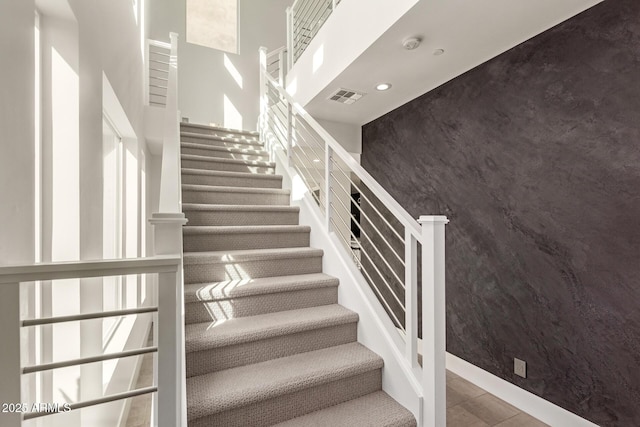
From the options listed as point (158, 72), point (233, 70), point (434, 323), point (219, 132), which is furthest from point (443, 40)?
point (233, 70)

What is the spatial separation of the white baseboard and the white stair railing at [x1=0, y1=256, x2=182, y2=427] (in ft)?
7.72

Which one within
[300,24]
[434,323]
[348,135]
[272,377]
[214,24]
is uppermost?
[214,24]

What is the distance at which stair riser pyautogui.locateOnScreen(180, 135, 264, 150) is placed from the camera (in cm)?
362

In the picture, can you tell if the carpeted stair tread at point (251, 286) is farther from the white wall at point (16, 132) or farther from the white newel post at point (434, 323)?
the white wall at point (16, 132)

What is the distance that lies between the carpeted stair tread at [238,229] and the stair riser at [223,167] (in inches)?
38.0

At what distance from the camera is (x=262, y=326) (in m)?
1.75

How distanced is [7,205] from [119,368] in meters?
1.69

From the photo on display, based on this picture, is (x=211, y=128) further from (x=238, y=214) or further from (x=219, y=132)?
(x=238, y=214)

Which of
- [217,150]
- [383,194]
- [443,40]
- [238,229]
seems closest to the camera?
[383,194]

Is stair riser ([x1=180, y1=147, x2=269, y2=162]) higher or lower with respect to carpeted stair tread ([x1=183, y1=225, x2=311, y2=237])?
higher

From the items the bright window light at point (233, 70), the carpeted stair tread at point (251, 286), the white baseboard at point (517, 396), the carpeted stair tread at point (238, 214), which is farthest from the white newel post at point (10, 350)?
the bright window light at point (233, 70)

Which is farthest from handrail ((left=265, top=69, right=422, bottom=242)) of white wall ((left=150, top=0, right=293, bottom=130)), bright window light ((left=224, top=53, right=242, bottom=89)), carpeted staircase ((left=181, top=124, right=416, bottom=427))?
bright window light ((left=224, top=53, right=242, bottom=89))

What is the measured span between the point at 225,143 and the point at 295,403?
3.03 m

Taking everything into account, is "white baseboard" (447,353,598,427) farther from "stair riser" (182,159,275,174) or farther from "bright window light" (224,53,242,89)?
"bright window light" (224,53,242,89)
